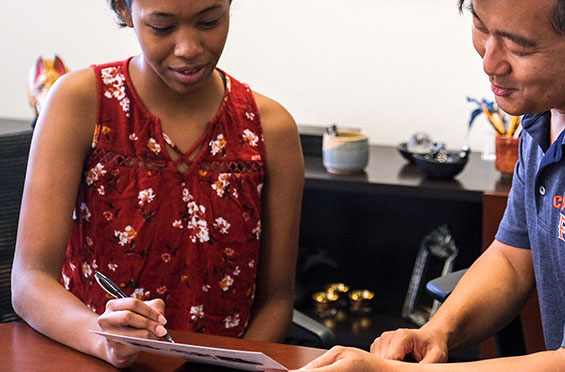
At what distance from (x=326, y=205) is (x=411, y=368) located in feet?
6.14

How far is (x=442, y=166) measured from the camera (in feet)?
8.73

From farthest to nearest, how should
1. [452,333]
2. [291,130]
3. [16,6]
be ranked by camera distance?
[16,6], [291,130], [452,333]

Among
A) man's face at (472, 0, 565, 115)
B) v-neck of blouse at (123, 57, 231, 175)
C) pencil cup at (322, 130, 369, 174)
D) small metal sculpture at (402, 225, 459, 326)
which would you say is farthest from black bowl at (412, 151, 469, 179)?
man's face at (472, 0, 565, 115)

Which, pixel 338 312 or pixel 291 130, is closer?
A: pixel 291 130

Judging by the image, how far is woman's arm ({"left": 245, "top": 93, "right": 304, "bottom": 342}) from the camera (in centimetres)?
186

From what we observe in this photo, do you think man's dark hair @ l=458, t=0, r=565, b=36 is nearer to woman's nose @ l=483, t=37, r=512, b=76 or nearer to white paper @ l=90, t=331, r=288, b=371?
woman's nose @ l=483, t=37, r=512, b=76

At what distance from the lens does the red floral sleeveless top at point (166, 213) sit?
1757mm

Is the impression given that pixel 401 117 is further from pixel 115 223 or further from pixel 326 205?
pixel 115 223

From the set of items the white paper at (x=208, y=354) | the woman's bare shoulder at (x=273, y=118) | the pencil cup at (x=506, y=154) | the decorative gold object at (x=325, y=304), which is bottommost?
the decorative gold object at (x=325, y=304)

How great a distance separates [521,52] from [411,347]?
51 centimetres

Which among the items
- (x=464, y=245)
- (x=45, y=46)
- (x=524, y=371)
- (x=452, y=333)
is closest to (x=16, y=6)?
(x=45, y=46)

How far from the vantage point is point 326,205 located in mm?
3168

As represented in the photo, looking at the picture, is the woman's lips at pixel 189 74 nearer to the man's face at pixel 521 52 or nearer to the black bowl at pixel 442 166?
the man's face at pixel 521 52

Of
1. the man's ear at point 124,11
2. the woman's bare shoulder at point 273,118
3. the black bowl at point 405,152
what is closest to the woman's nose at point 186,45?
the man's ear at point 124,11
